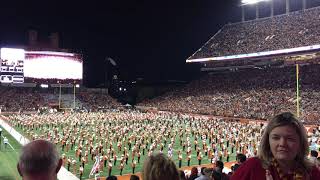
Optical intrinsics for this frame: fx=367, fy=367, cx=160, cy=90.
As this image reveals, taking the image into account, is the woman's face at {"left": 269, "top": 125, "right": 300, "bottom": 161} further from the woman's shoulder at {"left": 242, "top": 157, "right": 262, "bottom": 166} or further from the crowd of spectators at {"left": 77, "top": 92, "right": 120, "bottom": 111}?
the crowd of spectators at {"left": 77, "top": 92, "right": 120, "bottom": 111}

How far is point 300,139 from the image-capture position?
Answer: 6.98ft

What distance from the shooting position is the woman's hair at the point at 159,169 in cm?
208

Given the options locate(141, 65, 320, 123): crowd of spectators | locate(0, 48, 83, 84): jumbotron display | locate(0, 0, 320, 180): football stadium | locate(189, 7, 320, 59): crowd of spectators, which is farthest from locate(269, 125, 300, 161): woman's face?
locate(0, 48, 83, 84): jumbotron display

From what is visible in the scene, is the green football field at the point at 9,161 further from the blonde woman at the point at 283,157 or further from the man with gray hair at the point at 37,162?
the blonde woman at the point at 283,157

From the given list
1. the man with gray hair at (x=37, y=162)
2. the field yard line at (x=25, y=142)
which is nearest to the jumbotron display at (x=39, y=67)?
the field yard line at (x=25, y=142)

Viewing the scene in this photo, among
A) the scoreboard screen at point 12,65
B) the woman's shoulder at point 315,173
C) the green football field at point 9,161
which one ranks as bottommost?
the green football field at point 9,161

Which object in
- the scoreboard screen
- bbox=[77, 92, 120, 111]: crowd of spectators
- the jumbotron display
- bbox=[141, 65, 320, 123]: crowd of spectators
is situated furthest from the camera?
bbox=[77, 92, 120, 111]: crowd of spectators

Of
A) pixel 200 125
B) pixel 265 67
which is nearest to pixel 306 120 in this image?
pixel 200 125

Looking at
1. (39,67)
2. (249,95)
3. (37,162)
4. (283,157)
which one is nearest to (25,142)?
(37,162)

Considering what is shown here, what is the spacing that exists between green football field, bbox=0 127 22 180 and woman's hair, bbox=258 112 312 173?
29.1ft

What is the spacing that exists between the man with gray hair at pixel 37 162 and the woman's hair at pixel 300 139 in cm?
118

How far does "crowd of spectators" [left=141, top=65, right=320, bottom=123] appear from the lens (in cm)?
3155

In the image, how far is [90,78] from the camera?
52500 mm

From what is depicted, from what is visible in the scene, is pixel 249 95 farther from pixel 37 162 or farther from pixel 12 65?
pixel 37 162
